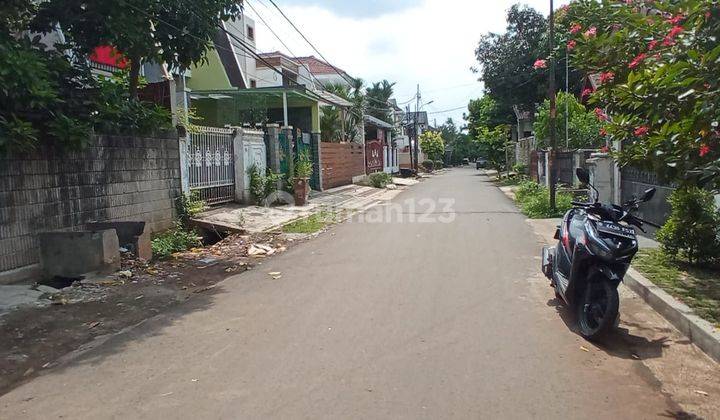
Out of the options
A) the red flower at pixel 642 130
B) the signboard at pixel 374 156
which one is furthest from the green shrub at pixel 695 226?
the signboard at pixel 374 156

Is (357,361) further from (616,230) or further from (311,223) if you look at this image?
(311,223)

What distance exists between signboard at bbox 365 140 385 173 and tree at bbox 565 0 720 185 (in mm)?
28749

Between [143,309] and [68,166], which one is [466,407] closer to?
[143,309]

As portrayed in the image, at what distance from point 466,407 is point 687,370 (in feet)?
6.35

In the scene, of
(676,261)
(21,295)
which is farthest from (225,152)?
(676,261)

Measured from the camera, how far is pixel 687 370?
14.1 feet

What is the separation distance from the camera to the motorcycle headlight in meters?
4.82

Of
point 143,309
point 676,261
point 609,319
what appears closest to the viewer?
point 609,319

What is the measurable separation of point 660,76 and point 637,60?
3.35 ft

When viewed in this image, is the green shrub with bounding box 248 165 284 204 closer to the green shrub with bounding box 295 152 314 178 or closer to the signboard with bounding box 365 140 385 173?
the green shrub with bounding box 295 152 314 178

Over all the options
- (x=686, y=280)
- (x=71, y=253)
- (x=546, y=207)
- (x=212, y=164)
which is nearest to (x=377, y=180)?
(x=546, y=207)

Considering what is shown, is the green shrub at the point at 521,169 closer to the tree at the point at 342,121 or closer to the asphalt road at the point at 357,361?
the tree at the point at 342,121

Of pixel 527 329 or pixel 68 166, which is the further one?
pixel 68 166

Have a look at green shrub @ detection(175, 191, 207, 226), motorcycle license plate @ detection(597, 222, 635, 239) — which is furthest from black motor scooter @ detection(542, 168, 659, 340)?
green shrub @ detection(175, 191, 207, 226)
